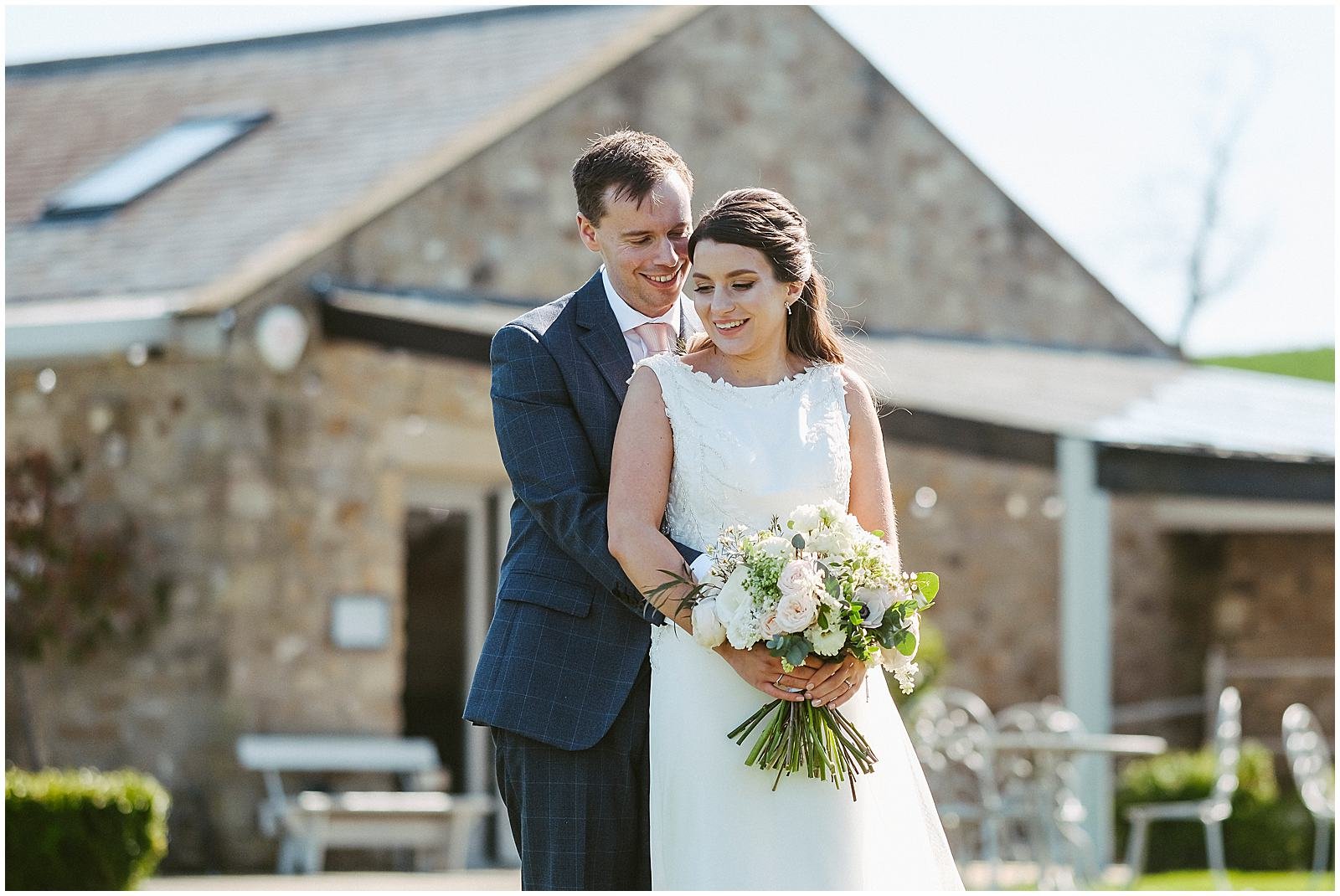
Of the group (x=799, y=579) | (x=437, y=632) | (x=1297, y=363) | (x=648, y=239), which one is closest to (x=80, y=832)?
(x=437, y=632)

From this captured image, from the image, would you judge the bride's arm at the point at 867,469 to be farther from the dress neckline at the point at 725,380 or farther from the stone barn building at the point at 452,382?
the stone barn building at the point at 452,382

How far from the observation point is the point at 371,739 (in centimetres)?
1109

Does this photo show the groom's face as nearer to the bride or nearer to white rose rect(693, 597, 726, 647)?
the bride

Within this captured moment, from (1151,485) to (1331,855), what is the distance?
2.90 metres

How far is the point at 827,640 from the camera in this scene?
3816mm

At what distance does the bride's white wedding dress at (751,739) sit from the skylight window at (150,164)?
31.8 feet

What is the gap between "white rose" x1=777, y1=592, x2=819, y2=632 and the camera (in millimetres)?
3756

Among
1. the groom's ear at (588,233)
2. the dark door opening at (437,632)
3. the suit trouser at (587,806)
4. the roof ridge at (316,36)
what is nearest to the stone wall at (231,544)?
the dark door opening at (437,632)

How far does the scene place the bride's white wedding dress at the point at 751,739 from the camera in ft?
13.1

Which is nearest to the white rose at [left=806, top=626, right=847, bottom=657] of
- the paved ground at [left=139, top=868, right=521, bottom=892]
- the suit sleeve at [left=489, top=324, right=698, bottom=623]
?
the suit sleeve at [left=489, top=324, right=698, bottom=623]

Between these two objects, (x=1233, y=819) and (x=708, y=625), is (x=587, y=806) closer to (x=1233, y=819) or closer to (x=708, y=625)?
(x=708, y=625)

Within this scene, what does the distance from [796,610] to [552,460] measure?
68 cm

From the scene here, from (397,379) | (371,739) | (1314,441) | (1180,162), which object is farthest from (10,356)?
(1180,162)

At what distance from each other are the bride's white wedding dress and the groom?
114 millimetres
